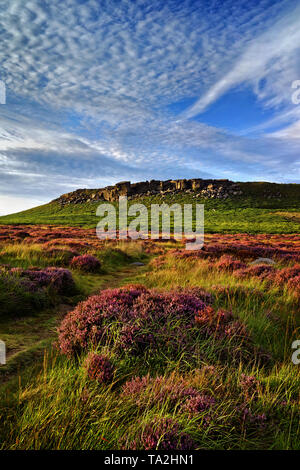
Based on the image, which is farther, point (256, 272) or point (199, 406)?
point (256, 272)

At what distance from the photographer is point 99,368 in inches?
116

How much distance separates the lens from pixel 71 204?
142750 mm

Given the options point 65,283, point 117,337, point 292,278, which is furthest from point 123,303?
point 292,278

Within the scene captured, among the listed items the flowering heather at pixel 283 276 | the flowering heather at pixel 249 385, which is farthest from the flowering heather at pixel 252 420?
Result: the flowering heather at pixel 283 276

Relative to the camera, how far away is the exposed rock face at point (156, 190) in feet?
415

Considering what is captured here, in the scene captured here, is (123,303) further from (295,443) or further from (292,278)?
(292,278)

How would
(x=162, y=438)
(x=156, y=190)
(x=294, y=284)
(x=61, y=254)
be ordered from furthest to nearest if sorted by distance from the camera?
1. (x=156, y=190)
2. (x=61, y=254)
3. (x=294, y=284)
4. (x=162, y=438)

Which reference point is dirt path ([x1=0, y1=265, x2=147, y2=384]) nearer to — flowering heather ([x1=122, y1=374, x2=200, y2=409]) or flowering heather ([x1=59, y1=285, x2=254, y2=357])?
flowering heather ([x1=59, y1=285, x2=254, y2=357])

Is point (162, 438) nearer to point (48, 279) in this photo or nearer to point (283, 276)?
point (48, 279)

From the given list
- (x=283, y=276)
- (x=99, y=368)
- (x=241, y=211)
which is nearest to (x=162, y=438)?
(x=99, y=368)

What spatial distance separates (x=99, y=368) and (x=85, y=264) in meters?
9.20

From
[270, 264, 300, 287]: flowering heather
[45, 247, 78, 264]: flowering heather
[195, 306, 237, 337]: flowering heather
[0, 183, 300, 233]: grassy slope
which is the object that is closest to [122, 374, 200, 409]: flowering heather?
[195, 306, 237, 337]: flowering heather

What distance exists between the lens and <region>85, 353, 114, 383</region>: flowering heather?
281 centimetres

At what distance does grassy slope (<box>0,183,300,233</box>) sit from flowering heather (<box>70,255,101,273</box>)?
48.1 metres
